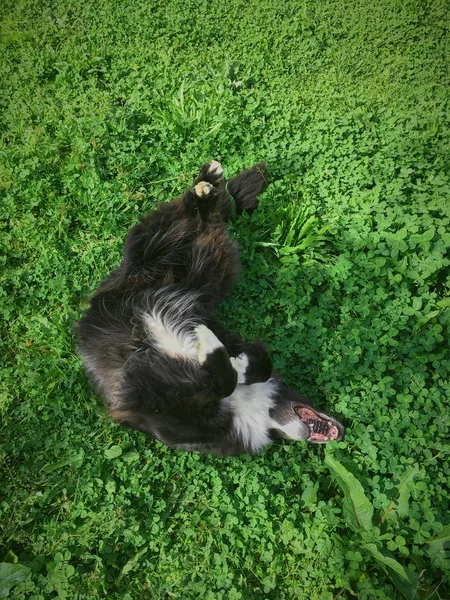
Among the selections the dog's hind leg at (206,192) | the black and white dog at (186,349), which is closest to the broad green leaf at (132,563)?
the black and white dog at (186,349)

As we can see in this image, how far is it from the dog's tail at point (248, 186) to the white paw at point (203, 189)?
1.70ft

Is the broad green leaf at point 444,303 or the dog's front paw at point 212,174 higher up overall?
the dog's front paw at point 212,174

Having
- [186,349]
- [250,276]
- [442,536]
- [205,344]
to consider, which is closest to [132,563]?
[186,349]

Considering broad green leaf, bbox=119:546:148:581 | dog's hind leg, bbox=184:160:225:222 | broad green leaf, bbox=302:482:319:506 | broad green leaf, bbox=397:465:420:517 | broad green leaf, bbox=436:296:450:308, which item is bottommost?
broad green leaf, bbox=119:546:148:581

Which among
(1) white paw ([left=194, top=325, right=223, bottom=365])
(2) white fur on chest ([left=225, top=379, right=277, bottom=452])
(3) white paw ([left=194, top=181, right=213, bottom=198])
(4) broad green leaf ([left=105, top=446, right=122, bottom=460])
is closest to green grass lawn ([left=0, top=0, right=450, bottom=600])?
(4) broad green leaf ([left=105, top=446, right=122, bottom=460])

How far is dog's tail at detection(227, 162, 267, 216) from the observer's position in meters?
3.67

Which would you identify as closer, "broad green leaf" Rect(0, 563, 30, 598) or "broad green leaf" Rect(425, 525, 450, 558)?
"broad green leaf" Rect(425, 525, 450, 558)

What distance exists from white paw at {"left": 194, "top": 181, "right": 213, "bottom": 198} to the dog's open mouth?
1531 mm

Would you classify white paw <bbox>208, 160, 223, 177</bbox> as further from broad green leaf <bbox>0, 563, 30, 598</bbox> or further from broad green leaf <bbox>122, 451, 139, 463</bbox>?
broad green leaf <bbox>0, 563, 30, 598</bbox>

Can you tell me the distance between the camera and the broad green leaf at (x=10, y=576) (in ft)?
9.11

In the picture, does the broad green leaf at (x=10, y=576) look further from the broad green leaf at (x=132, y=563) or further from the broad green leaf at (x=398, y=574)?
the broad green leaf at (x=398, y=574)

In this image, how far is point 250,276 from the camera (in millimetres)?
3627

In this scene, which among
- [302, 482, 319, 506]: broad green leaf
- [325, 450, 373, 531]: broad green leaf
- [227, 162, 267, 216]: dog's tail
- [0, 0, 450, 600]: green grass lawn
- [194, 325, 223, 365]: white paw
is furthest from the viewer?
[227, 162, 267, 216]: dog's tail

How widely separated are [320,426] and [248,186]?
6.15ft
